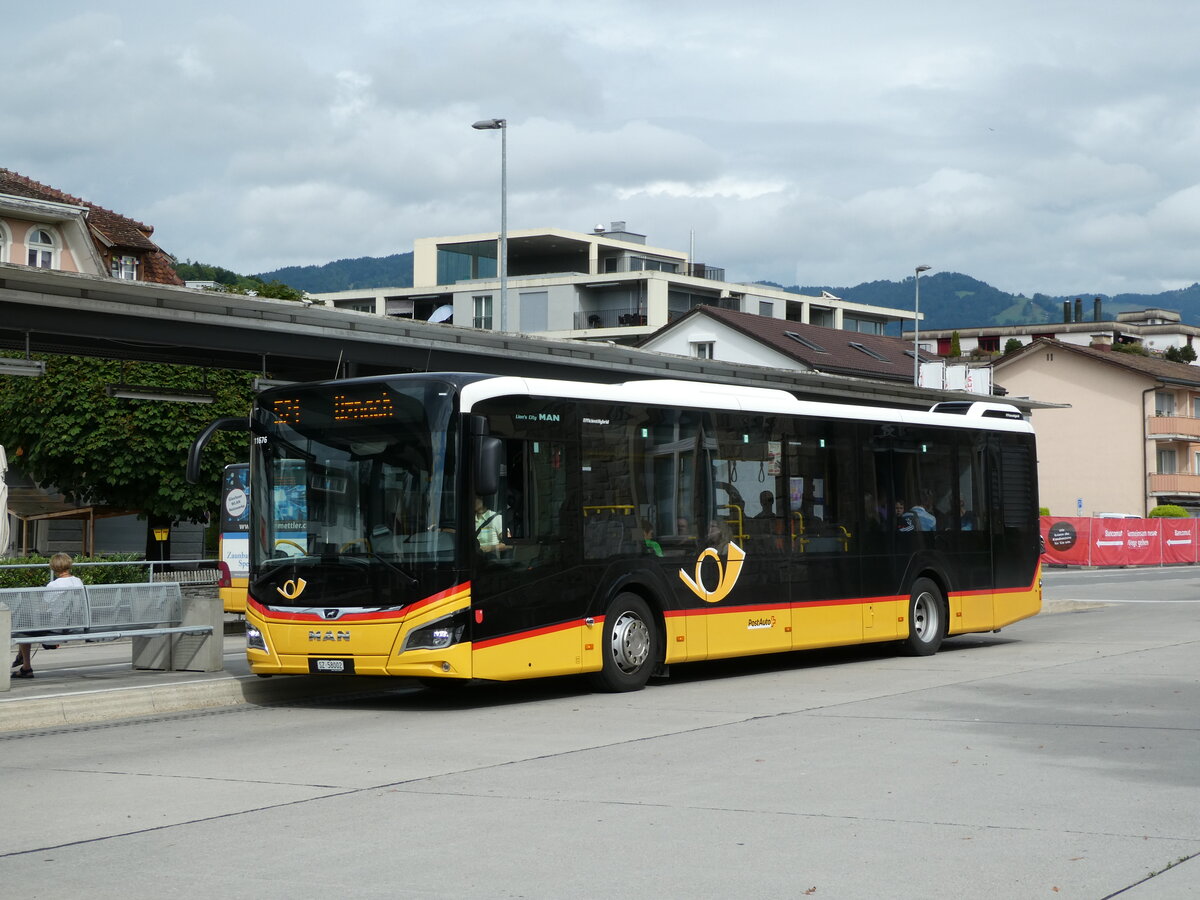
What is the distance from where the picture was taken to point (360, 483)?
13875 mm

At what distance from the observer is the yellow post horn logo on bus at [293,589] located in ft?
46.2

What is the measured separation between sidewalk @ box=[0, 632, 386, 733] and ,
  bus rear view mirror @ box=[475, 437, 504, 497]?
326 centimetres

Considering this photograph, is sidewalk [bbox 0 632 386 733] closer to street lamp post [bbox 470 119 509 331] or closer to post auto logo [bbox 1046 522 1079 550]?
street lamp post [bbox 470 119 509 331]

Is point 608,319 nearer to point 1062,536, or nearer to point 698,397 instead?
point 1062,536

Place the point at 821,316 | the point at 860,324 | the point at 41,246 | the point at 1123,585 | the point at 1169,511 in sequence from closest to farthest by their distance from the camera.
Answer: the point at 1123,585 < the point at 41,246 < the point at 1169,511 < the point at 821,316 < the point at 860,324

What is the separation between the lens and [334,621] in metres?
13.8

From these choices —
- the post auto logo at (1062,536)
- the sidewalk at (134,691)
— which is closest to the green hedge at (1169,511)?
the post auto logo at (1062,536)

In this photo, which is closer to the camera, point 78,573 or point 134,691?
point 134,691

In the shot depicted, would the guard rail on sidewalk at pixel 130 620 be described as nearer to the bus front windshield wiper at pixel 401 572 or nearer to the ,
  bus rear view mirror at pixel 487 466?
the bus front windshield wiper at pixel 401 572

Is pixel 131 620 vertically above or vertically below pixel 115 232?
below

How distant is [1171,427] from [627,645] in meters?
73.1

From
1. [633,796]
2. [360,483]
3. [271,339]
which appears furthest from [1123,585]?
[633,796]

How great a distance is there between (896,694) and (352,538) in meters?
5.21

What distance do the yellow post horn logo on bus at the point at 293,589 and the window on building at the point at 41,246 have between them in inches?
1838
